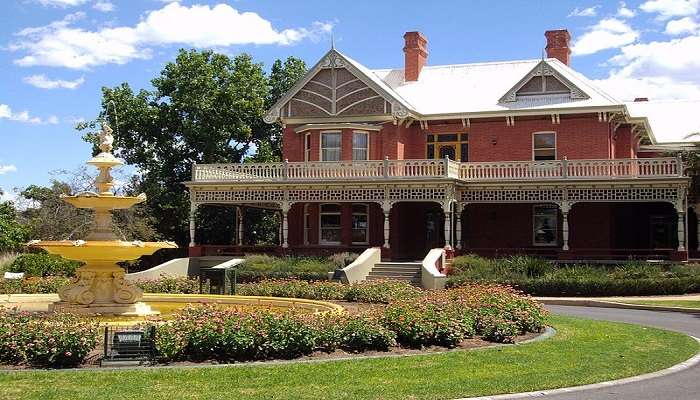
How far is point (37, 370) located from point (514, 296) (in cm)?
941

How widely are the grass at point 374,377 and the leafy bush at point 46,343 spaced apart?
59 centimetres

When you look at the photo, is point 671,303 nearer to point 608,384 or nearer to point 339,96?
point 608,384

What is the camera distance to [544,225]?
128ft

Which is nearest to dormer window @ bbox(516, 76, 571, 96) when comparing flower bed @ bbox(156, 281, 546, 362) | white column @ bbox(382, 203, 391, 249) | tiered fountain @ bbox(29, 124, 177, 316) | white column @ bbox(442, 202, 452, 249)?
white column @ bbox(442, 202, 452, 249)

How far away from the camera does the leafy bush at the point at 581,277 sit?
29.1 m

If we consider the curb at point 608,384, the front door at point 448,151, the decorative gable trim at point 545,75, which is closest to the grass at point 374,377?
the curb at point 608,384

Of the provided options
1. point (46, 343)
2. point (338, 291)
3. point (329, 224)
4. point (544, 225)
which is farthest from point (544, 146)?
point (46, 343)

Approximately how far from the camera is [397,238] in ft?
128

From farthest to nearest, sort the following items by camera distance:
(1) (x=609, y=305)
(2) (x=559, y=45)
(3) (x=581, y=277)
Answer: (2) (x=559, y=45), (3) (x=581, y=277), (1) (x=609, y=305)

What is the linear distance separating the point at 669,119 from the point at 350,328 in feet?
130

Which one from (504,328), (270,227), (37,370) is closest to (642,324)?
(504,328)

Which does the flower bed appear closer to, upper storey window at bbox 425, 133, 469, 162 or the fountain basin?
the fountain basin

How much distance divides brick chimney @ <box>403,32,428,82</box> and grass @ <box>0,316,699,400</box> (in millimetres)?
31916

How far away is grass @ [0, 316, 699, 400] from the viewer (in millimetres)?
9938
